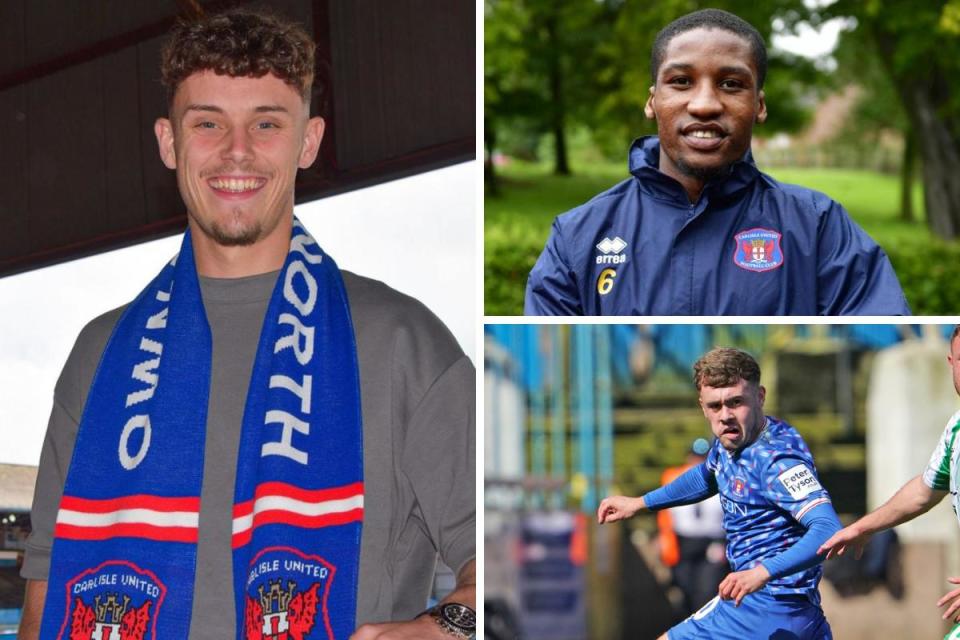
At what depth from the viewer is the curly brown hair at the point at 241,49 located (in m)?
2.65

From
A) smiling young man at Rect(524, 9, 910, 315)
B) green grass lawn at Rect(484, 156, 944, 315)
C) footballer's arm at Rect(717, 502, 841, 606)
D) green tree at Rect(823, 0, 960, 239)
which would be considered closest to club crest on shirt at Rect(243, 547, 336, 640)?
smiling young man at Rect(524, 9, 910, 315)

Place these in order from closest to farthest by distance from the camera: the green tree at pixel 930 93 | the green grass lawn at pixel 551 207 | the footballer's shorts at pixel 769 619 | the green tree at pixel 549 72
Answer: the footballer's shorts at pixel 769 619
the green grass lawn at pixel 551 207
the green tree at pixel 930 93
the green tree at pixel 549 72

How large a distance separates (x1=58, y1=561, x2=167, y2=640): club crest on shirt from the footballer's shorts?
117cm

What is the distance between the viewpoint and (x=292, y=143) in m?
2.67

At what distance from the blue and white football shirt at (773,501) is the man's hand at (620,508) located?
18 cm

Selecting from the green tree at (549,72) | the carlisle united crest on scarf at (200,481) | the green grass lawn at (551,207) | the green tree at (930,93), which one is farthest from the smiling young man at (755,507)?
the green tree at (549,72)

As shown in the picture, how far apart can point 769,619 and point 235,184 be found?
4.87 feet

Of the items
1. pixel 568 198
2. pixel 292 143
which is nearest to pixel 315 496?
pixel 292 143

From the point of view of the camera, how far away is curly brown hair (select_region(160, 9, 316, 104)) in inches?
104

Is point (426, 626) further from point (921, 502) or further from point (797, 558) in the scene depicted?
point (921, 502)

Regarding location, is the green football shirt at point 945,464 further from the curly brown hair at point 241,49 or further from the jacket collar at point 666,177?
the curly brown hair at point 241,49

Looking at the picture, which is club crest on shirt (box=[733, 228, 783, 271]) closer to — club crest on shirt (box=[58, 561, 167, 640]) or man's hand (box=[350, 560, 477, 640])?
man's hand (box=[350, 560, 477, 640])

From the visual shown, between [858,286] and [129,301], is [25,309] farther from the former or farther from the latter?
[858,286]

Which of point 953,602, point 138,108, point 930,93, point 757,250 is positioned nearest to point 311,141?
point 138,108
